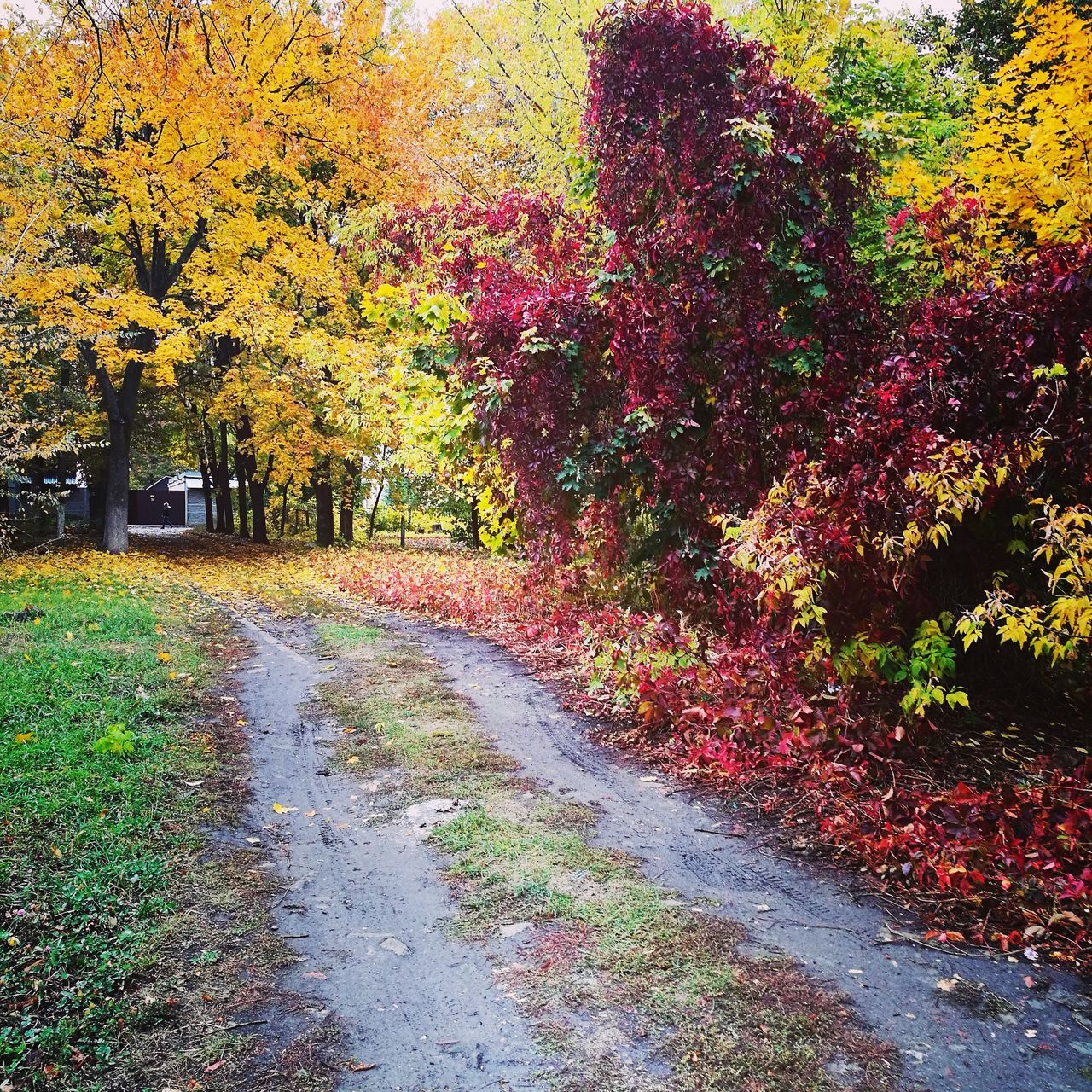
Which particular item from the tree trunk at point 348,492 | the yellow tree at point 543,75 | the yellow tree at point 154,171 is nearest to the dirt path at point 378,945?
the yellow tree at point 154,171

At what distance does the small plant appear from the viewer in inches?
192

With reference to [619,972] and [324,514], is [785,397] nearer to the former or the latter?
[619,972]

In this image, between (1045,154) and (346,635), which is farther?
(346,635)

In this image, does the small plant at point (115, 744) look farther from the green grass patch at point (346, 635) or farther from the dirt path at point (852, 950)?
the green grass patch at point (346, 635)

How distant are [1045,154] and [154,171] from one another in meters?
14.4

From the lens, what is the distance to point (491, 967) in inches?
123

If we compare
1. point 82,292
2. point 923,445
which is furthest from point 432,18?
point 923,445

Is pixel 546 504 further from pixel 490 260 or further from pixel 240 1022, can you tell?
pixel 240 1022

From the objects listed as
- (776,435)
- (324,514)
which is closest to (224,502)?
(324,514)

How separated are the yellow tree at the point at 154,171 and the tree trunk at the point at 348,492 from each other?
5385 mm

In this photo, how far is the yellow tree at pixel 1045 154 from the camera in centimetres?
707

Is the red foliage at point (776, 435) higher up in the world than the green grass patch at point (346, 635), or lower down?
higher up

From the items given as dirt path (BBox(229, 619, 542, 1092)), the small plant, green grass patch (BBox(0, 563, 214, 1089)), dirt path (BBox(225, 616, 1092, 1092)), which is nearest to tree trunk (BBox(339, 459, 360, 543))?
green grass patch (BBox(0, 563, 214, 1089))

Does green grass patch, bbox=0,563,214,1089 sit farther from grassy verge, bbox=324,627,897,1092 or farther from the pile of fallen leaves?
the pile of fallen leaves
